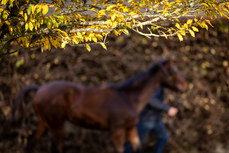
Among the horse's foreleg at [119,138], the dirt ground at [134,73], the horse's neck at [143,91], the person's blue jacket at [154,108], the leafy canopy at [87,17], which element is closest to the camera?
the leafy canopy at [87,17]

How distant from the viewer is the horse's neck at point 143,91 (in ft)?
12.0

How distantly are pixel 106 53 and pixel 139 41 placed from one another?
2.23 ft

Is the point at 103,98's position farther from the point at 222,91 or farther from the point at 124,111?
the point at 222,91

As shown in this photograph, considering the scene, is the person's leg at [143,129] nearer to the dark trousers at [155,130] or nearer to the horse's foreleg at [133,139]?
the dark trousers at [155,130]

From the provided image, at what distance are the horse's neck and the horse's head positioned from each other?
0.23 feet

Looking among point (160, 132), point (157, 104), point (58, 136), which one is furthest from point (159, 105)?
point (58, 136)

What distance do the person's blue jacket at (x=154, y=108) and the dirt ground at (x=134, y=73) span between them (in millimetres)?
1166

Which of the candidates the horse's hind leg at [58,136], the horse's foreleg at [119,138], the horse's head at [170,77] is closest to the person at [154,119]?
the horse's head at [170,77]

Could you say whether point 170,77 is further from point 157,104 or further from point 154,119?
point 154,119

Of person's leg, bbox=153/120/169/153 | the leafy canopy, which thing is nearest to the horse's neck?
person's leg, bbox=153/120/169/153

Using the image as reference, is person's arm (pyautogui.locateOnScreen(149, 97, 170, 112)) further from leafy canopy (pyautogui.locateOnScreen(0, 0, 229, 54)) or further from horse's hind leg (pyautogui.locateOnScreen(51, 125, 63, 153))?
leafy canopy (pyautogui.locateOnScreen(0, 0, 229, 54))

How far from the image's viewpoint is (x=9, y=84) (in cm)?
489

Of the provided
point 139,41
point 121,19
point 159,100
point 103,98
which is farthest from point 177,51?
point 121,19

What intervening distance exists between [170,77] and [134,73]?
1542 mm
